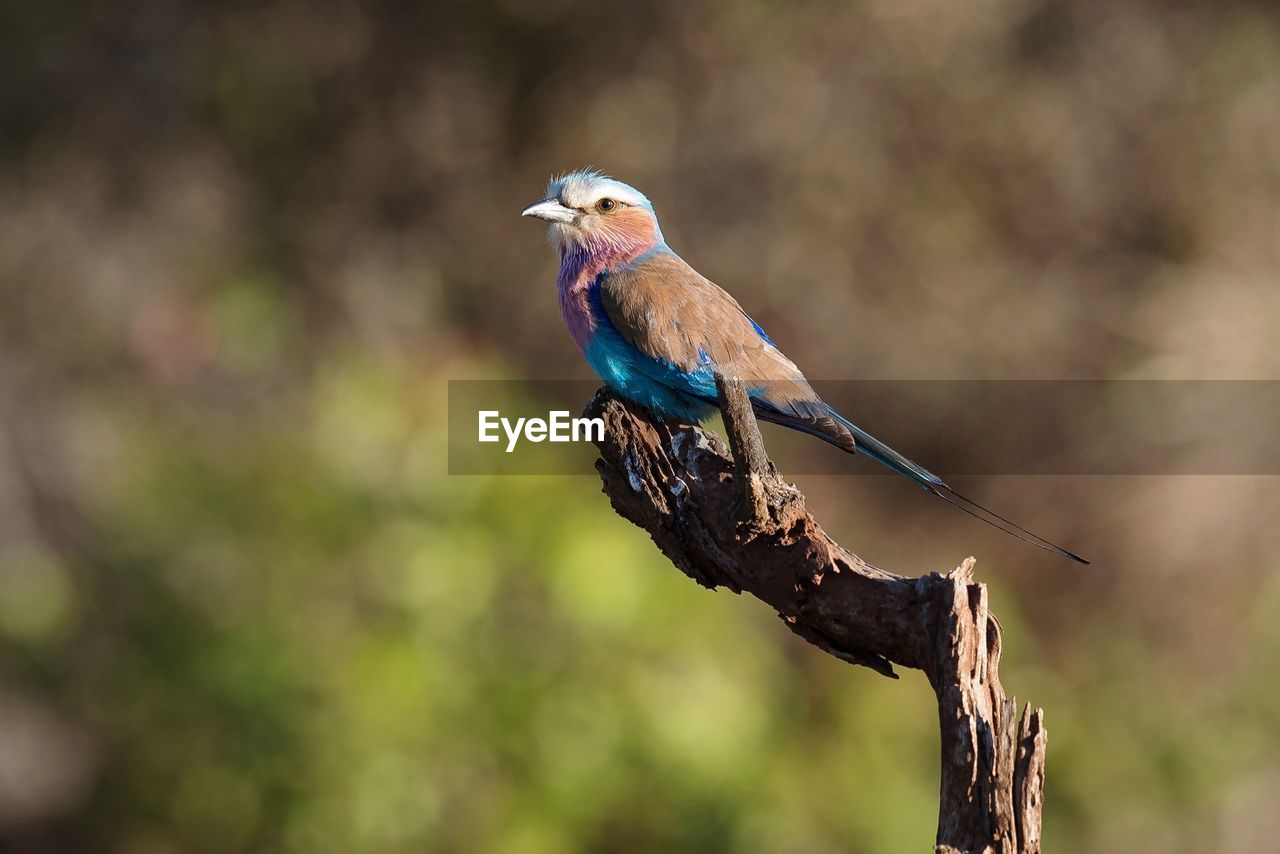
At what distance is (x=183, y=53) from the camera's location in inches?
315

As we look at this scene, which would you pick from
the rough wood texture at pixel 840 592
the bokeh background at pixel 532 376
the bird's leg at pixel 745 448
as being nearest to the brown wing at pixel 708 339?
the rough wood texture at pixel 840 592

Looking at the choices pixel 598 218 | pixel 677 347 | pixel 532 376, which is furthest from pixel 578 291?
pixel 532 376

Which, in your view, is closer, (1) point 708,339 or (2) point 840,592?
(2) point 840,592

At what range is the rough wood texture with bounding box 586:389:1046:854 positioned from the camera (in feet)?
6.70

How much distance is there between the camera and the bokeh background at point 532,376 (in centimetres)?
487

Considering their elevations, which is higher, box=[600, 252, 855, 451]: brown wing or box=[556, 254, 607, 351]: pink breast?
box=[556, 254, 607, 351]: pink breast

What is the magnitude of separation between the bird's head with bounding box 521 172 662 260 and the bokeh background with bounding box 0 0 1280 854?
2022mm

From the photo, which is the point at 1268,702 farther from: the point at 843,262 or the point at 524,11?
the point at 524,11

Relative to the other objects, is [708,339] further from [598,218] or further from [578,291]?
[598,218]

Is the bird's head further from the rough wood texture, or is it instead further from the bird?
the rough wood texture

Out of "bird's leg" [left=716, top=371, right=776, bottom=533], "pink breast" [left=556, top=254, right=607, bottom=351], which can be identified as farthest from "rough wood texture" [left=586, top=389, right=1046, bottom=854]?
"pink breast" [left=556, top=254, right=607, bottom=351]

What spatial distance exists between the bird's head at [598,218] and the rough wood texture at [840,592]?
600 millimetres

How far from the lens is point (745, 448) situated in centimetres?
219

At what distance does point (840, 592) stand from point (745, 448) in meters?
0.27
